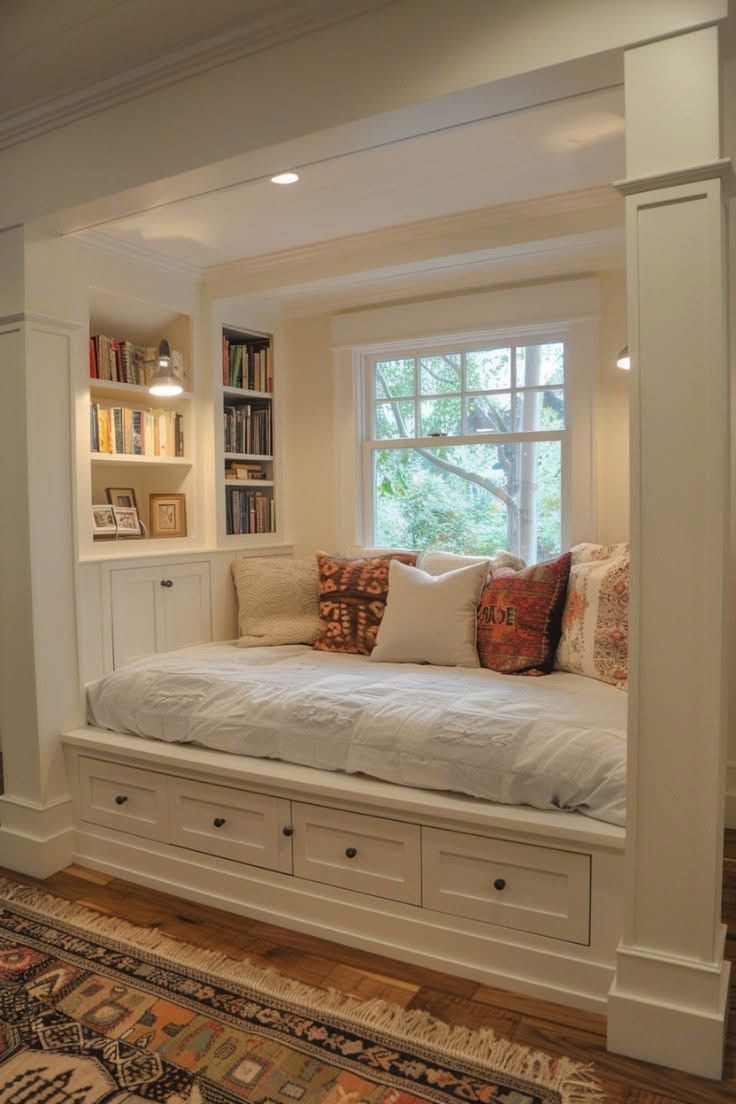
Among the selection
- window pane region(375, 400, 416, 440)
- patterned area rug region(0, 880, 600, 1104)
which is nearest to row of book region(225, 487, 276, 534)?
window pane region(375, 400, 416, 440)

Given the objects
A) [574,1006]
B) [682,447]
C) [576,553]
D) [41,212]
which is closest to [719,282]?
[682,447]

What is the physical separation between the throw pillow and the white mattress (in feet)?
0.23

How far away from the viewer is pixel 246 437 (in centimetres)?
390

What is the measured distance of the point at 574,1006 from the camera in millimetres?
1997

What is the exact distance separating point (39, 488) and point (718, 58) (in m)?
2.31

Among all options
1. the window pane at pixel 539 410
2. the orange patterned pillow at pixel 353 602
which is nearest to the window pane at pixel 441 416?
the window pane at pixel 539 410

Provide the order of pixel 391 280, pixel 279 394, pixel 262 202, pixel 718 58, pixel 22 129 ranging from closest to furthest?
pixel 718 58
pixel 22 129
pixel 262 202
pixel 391 280
pixel 279 394

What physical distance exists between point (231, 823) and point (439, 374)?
2.21 meters

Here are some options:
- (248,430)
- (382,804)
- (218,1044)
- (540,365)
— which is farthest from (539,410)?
(218,1044)

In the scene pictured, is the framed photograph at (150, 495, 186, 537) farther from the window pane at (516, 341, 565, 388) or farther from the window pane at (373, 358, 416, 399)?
the window pane at (516, 341, 565, 388)

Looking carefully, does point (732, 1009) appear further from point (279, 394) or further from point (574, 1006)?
point (279, 394)

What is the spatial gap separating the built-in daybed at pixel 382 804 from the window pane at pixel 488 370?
138cm

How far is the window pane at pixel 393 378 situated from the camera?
3.81 metres

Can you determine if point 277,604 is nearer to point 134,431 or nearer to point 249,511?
point 249,511
